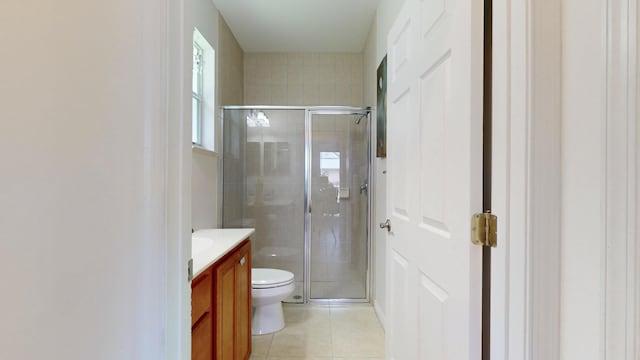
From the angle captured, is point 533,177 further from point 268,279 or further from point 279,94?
point 279,94

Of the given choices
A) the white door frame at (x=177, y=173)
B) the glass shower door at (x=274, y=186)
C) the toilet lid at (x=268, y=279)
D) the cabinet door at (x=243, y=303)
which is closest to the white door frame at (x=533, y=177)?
the white door frame at (x=177, y=173)

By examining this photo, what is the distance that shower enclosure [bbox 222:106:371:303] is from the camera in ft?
11.1

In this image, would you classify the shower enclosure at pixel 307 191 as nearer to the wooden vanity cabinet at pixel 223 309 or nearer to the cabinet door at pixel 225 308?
the wooden vanity cabinet at pixel 223 309

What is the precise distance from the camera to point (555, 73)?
661 mm

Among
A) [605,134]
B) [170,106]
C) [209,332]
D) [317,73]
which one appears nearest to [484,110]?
[605,134]

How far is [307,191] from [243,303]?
1.67 m

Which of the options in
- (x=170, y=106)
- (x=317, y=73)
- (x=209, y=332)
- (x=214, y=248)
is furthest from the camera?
(x=317, y=73)

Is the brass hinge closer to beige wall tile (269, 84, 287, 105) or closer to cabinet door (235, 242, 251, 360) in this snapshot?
cabinet door (235, 242, 251, 360)

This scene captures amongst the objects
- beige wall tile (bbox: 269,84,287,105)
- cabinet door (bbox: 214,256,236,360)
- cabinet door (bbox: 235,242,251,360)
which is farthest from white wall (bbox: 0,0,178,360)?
A: beige wall tile (bbox: 269,84,287,105)

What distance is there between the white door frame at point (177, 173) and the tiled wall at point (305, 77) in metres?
3.00

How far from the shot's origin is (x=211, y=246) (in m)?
1.64

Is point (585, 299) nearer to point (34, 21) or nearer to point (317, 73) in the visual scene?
point (34, 21)

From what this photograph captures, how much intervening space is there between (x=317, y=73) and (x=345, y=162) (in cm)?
109

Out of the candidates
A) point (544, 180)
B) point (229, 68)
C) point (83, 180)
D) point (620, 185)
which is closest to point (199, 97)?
point (229, 68)
